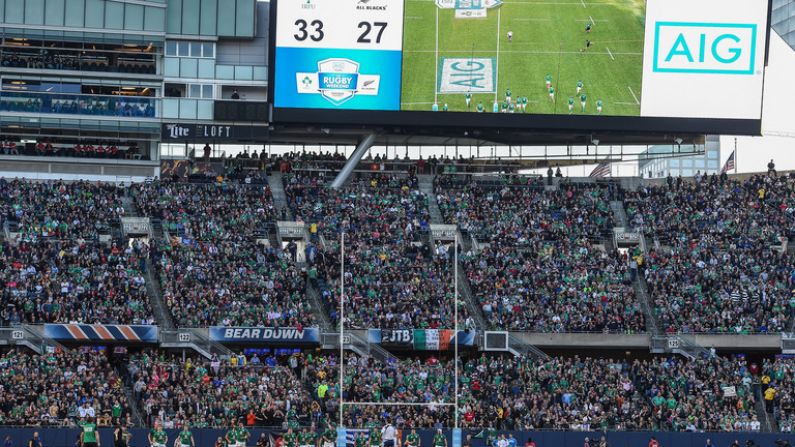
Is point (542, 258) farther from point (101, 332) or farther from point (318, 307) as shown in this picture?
point (101, 332)

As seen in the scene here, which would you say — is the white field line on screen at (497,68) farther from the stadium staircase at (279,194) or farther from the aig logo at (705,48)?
the stadium staircase at (279,194)

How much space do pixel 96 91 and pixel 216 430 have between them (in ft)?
65.7

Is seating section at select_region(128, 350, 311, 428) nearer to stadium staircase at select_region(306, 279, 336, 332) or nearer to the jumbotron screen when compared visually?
stadium staircase at select_region(306, 279, 336, 332)

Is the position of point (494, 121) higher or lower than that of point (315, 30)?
lower

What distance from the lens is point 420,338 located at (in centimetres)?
3962

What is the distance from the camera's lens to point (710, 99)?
48812 mm

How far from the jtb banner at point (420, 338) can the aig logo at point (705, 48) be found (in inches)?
571

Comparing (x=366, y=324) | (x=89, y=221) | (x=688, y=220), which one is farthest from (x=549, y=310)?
(x=89, y=221)

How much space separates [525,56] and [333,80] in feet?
22.3

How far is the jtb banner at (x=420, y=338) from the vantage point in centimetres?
3956

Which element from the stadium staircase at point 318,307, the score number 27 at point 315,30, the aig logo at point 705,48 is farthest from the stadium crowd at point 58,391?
the aig logo at point 705,48

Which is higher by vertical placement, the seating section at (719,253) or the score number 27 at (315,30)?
the score number 27 at (315,30)

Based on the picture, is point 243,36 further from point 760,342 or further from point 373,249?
point 760,342

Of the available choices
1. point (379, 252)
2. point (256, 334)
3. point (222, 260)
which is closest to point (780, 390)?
point (379, 252)
